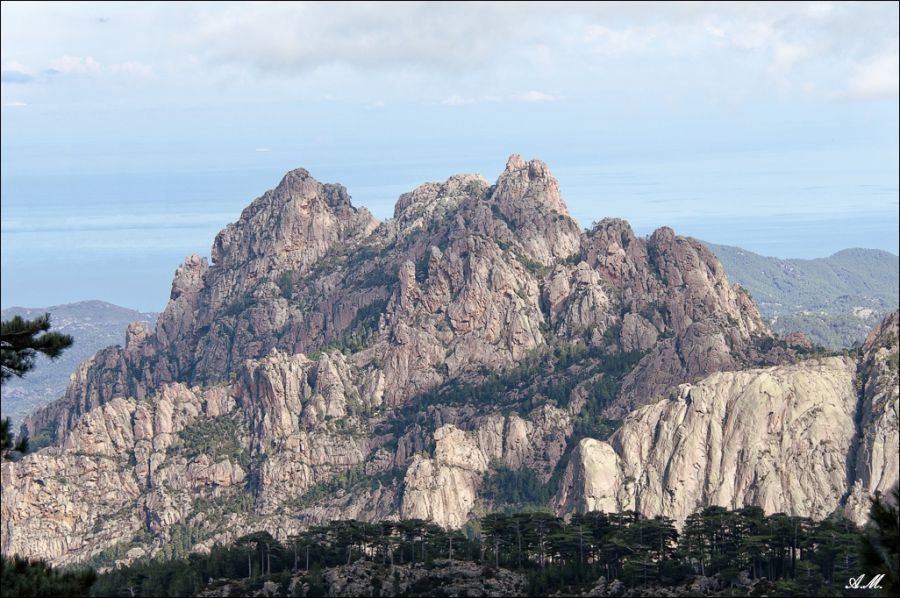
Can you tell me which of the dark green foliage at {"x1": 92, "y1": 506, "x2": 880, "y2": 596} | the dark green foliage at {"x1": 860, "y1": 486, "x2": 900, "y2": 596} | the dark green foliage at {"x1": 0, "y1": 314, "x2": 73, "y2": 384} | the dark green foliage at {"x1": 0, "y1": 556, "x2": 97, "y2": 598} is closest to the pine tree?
the dark green foliage at {"x1": 0, "y1": 314, "x2": 73, "y2": 384}

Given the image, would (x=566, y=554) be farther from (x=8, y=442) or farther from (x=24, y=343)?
(x=8, y=442)

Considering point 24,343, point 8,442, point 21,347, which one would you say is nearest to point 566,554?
point 21,347

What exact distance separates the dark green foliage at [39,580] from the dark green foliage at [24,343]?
11080 millimetres

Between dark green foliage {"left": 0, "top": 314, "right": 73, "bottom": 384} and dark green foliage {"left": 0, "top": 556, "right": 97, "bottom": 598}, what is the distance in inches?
436

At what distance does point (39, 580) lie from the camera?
6719 centimetres

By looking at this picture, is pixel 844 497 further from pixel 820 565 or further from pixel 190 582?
pixel 190 582

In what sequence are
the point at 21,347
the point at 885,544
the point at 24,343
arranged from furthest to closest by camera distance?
the point at 21,347, the point at 24,343, the point at 885,544

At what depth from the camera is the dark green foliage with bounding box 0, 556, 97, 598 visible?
66.5 m

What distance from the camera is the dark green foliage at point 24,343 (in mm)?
74188

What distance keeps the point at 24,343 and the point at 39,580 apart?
13866 millimetres

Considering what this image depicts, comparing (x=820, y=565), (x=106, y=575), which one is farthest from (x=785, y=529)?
(x=106, y=575)

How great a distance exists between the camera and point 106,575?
5502 inches

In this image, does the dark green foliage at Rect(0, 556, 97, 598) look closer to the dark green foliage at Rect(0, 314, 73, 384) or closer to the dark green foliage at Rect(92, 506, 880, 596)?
the dark green foliage at Rect(0, 314, 73, 384)

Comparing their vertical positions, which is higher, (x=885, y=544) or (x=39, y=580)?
(x=885, y=544)
